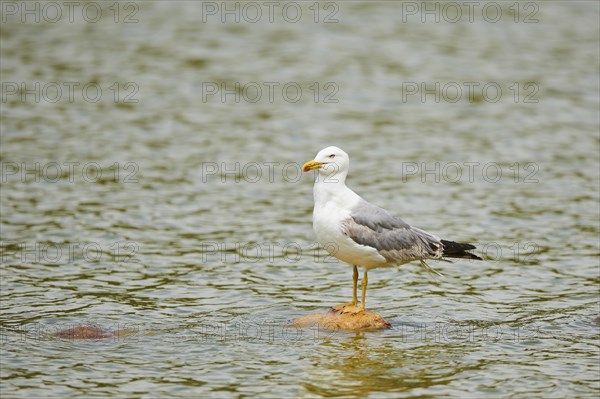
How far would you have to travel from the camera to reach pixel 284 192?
18953 millimetres

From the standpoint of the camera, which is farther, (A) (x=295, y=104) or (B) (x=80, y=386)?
(A) (x=295, y=104)

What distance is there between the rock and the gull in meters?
0.06

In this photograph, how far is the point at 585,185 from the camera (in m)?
18.7

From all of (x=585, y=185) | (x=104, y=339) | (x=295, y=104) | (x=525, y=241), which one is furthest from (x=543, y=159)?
(x=104, y=339)

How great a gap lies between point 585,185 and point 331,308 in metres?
7.89

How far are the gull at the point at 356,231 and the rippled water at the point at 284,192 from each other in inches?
37.6

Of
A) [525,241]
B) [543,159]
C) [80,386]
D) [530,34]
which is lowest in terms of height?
[80,386]

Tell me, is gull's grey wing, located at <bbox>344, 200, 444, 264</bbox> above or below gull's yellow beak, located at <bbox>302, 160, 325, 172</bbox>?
below

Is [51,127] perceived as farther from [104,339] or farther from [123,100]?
[104,339]

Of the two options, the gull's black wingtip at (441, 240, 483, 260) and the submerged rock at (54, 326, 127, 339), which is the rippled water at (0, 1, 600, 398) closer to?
the submerged rock at (54, 326, 127, 339)

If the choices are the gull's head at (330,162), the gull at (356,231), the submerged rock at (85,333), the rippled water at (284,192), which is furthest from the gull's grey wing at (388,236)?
the submerged rock at (85,333)

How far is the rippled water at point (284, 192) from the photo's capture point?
446 inches

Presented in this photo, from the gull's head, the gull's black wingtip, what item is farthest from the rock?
the gull's head

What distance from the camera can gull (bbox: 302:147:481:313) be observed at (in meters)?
11.8
